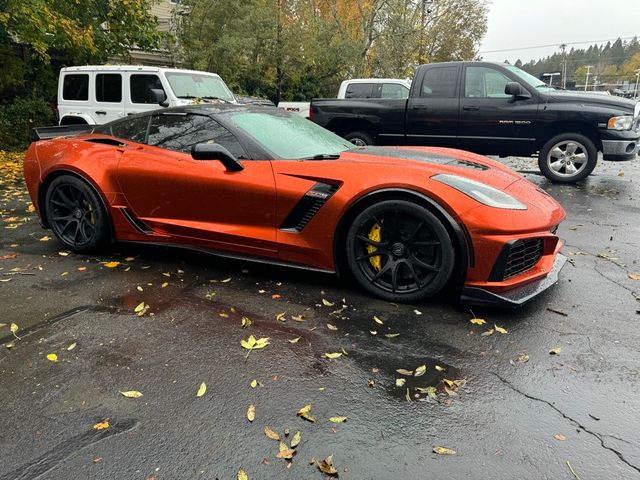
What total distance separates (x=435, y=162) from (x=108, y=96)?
335 inches

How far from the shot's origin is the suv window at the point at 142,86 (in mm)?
9367

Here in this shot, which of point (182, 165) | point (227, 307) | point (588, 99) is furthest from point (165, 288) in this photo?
point (588, 99)

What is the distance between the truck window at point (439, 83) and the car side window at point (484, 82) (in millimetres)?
214

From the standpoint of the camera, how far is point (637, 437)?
206 cm

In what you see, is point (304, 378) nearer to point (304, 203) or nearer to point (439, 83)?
point (304, 203)

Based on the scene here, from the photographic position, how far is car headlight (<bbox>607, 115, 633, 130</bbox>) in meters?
7.17

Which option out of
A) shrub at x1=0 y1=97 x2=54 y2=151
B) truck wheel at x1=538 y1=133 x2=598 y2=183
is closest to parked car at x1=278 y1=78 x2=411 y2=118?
truck wheel at x1=538 y1=133 x2=598 y2=183

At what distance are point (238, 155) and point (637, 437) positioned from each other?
3010 mm

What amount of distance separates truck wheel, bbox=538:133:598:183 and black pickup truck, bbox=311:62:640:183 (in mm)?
14

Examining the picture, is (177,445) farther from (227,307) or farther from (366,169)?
(366,169)

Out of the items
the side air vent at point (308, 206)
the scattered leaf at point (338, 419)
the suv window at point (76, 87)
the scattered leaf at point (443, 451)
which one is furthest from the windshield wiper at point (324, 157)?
the suv window at point (76, 87)

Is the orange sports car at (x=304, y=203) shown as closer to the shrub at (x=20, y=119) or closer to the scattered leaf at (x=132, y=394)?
the scattered leaf at (x=132, y=394)

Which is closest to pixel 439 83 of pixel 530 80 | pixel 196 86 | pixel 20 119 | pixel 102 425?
pixel 530 80

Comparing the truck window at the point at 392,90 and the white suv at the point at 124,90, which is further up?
the truck window at the point at 392,90
